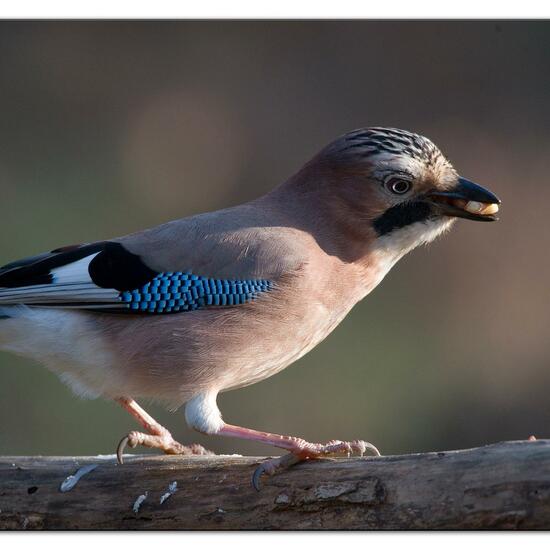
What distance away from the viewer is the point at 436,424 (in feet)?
23.7

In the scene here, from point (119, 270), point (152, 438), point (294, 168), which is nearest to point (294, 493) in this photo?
point (152, 438)

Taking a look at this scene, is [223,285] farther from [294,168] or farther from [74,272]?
[294,168]

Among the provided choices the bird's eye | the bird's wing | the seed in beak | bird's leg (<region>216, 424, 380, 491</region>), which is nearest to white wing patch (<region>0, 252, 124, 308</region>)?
the bird's wing

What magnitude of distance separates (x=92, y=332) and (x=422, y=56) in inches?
124

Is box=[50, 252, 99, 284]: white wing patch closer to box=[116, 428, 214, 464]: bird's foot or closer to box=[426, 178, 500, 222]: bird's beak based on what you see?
box=[116, 428, 214, 464]: bird's foot

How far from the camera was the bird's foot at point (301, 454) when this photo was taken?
380 cm

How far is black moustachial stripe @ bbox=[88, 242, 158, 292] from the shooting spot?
4.45m

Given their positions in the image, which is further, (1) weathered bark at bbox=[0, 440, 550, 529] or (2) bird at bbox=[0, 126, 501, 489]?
(2) bird at bbox=[0, 126, 501, 489]

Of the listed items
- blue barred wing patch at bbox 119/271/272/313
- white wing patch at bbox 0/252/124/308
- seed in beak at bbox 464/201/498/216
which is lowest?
blue barred wing patch at bbox 119/271/272/313

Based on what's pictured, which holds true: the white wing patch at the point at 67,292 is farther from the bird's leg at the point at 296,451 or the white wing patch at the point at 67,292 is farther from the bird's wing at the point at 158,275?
the bird's leg at the point at 296,451

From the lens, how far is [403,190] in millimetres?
4516

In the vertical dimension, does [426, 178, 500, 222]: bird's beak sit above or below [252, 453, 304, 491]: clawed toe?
above

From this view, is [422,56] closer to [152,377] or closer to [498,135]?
[498,135]

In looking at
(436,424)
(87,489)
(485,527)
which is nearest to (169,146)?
(436,424)
